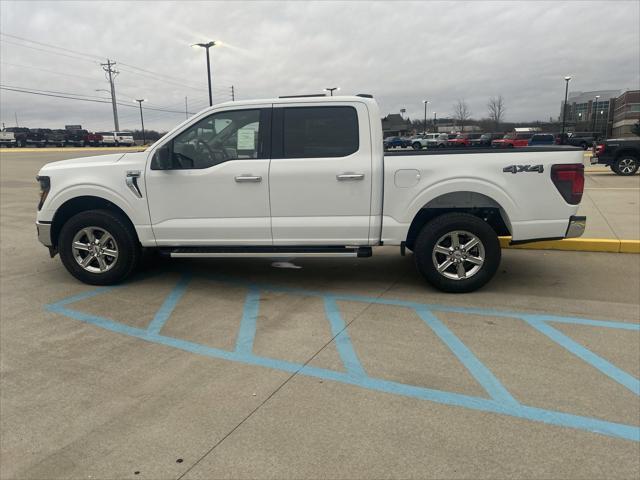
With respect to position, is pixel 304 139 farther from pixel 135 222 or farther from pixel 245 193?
pixel 135 222

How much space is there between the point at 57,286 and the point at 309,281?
2.90 meters

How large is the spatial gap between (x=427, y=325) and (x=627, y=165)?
54.7 ft

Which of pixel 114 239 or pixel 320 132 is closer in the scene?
pixel 320 132

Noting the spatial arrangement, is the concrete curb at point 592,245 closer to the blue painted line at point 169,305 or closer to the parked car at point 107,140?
the blue painted line at point 169,305

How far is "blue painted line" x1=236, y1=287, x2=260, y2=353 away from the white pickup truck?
481 millimetres

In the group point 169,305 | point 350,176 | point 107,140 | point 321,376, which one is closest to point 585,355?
point 321,376

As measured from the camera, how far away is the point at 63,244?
5551mm

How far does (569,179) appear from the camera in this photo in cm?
491

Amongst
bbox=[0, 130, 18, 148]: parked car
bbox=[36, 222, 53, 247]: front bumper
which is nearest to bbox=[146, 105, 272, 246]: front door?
bbox=[36, 222, 53, 247]: front bumper

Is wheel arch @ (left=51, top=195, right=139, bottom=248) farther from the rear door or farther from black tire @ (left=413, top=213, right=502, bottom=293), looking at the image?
black tire @ (left=413, top=213, right=502, bottom=293)

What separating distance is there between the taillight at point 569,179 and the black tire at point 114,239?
14.7 feet

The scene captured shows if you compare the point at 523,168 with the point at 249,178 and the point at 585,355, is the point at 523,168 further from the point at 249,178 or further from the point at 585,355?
the point at 249,178

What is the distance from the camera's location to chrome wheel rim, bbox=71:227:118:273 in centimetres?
555

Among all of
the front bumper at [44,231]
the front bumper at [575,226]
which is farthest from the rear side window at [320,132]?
the front bumper at [44,231]
